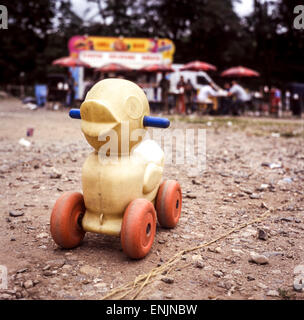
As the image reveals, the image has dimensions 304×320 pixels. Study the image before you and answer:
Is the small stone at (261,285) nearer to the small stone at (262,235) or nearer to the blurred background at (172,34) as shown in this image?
the small stone at (262,235)

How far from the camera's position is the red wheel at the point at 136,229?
8.27ft

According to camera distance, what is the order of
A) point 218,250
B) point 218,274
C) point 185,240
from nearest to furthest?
point 218,274
point 218,250
point 185,240

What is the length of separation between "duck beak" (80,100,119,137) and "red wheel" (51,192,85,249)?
55 centimetres

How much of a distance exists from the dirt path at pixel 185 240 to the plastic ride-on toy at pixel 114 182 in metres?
0.21

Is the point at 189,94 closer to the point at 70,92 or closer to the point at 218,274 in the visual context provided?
the point at 70,92

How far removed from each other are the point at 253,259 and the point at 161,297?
0.88 meters

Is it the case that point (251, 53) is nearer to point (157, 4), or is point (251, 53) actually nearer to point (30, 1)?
point (157, 4)

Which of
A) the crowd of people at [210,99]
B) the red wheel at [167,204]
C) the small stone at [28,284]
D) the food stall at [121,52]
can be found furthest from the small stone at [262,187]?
the food stall at [121,52]

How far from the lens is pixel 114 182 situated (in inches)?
103

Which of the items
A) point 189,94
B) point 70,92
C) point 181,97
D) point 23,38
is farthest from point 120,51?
point 23,38

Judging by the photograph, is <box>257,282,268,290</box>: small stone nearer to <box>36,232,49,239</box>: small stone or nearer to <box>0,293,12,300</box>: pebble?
<box>0,293,12,300</box>: pebble

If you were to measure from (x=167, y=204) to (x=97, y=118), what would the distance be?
104cm

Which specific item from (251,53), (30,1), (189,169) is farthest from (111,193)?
(30,1)
